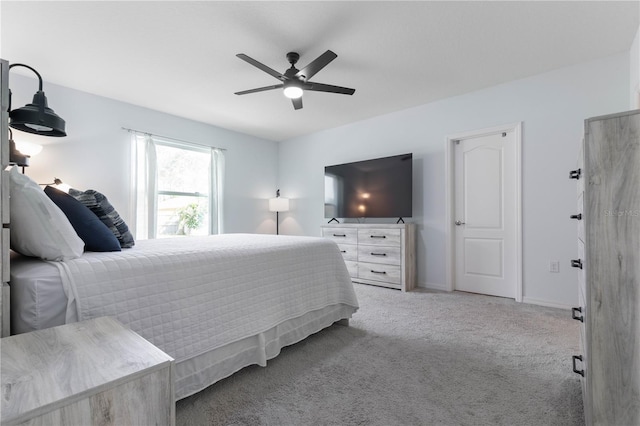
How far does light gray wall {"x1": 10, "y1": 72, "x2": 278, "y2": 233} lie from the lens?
131 inches

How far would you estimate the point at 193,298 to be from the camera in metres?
1.52

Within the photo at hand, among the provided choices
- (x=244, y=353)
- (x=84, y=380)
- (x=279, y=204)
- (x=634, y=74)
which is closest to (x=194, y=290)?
(x=244, y=353)

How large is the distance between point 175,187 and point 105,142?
3.50 ft

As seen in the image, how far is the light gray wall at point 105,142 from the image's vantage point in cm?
334

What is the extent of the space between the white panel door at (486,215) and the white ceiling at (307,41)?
2.51 ft

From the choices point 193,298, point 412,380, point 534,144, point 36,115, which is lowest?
point 412,380

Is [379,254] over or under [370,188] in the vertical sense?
under

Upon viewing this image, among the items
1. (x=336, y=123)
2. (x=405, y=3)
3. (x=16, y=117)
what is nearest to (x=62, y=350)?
(x=16, y=117)

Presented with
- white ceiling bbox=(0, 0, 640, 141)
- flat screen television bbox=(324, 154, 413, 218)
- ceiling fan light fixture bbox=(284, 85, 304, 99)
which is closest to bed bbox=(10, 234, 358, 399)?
ceiling fan light fixture bbox=(284, 85, 304, 99)

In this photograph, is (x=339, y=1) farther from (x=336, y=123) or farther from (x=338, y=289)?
(x=336, y=123)

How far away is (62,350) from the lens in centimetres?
87

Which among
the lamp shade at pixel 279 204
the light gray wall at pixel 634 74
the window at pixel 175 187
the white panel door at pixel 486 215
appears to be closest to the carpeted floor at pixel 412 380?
the white panel door at pixel 486 215

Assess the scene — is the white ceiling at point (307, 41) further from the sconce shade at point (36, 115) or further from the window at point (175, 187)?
the sconce shade at point (36, 115)

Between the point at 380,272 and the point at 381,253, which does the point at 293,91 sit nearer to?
the point at 381,253
